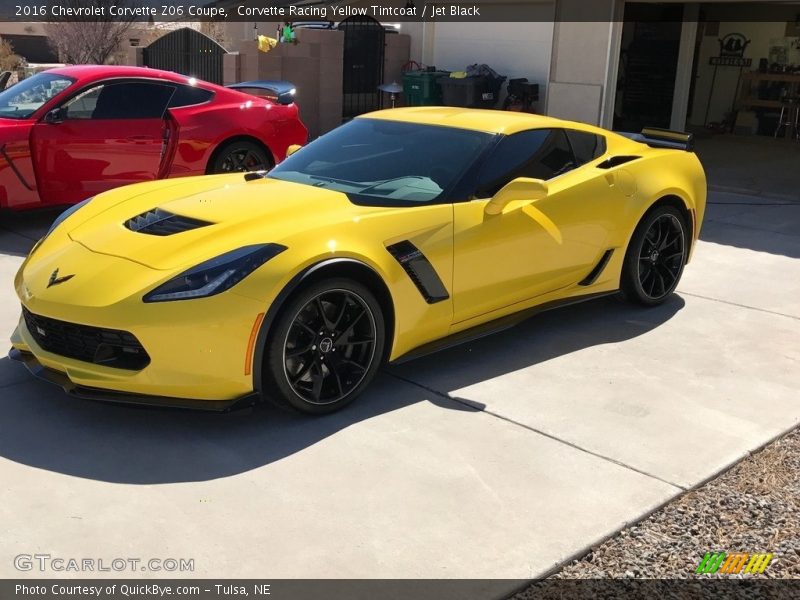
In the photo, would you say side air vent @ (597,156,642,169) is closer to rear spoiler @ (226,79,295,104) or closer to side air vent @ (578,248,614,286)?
side air vent @ (578,248,614,286)

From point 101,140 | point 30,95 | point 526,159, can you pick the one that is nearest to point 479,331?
point 526,159

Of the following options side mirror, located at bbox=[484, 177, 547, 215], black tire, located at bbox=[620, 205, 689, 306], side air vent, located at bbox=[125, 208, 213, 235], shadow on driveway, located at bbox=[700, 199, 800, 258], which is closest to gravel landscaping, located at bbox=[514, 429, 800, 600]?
side mirror, located at bbox=[484, 177, 547, 215]

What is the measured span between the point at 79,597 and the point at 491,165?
310 cm

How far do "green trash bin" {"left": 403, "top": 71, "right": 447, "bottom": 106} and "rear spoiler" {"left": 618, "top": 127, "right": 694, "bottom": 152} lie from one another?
9300 mm

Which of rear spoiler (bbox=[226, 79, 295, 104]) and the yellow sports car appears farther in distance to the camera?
rear spoiler (bbox=[226, 79, 295, 104])

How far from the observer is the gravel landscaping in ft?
10.7

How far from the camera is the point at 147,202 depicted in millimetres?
4840

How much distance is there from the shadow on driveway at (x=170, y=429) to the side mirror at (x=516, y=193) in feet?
3.00

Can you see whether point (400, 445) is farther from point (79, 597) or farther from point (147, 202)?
point (147, 202)

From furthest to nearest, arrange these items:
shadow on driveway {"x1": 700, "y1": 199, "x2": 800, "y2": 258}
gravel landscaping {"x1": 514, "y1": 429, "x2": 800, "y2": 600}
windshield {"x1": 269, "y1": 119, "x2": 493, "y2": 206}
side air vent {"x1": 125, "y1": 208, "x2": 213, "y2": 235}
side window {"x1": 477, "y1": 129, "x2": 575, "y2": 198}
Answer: shadow on driveway {"x1": 700, "y1": 199, "x2": 800, "y2": 258}, side window {"x1": 477, "y1": 129, "x2": 575, "y2": 198}, windshield {"x1": 269, "y1": 119, "x2": 493, "y2": 206}, side air vent {"x1": 125, "y1": 208, "x2": 213, "y2": 235}, gravel landscaping {"x1": 514, "y1": 429, "x2": 800, "y2": 600}

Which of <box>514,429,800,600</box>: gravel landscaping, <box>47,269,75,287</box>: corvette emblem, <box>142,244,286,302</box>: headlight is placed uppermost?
<box>142,244,286,302</box>: headlight

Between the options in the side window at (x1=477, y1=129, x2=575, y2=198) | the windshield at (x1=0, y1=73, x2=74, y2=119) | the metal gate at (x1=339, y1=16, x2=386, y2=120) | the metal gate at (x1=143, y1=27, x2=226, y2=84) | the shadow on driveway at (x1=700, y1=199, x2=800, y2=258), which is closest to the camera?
the side window at (x1=477, y1=129, x2=575, y2=198)

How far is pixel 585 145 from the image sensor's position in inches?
225

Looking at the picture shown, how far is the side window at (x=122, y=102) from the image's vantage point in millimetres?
7832
